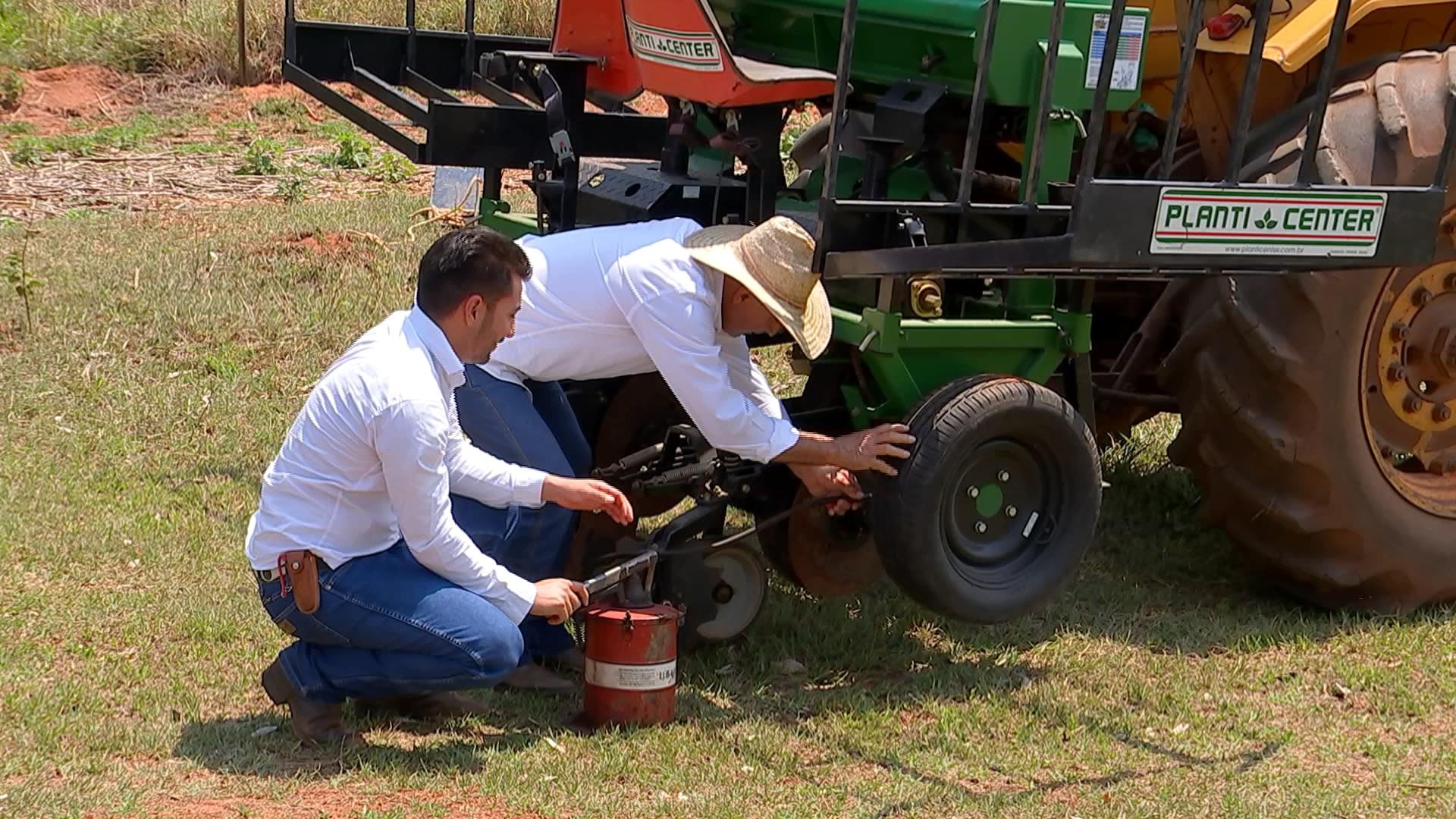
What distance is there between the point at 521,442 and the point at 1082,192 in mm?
1577

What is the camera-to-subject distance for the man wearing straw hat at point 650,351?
4.44 metres

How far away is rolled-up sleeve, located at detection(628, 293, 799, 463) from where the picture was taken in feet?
14.5

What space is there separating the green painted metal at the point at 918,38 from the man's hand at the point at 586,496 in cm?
148

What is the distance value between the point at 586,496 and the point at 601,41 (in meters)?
2.19

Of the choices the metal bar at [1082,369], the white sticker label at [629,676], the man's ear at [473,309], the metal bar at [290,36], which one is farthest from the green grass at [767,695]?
the metal bar at [290,36]

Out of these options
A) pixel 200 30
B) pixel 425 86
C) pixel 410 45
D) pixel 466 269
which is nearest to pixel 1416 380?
pixel 466 269

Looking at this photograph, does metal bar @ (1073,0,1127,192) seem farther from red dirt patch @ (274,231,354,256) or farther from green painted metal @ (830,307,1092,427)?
red dirt patch @ (274,231,354,256)

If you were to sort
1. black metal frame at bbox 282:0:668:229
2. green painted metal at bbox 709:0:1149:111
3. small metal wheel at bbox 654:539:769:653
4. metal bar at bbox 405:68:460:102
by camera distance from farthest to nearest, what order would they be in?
metal bar at bbox 405:68:460:102, black metal frame at bbox 282:0:668:229, small metal wheel at bbox 654:539:769:653, green painted metal at bbox 709:0:1149:111

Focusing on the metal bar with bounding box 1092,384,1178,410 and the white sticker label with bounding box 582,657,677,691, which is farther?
the metal bar with bounding box 1092,384,1178,410

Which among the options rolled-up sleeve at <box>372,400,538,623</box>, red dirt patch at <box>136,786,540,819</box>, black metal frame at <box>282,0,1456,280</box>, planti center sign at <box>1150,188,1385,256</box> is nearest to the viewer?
red dirt patch at <box>136,786,540,819</box>

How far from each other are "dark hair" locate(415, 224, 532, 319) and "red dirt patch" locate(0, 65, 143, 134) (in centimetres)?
967

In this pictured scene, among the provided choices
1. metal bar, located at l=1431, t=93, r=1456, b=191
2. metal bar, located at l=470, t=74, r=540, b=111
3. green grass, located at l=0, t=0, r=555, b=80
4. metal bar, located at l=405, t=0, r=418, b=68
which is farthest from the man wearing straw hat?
green grass, located at l=0, t=0, r=555, b=80

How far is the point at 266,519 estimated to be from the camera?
13.7 feet

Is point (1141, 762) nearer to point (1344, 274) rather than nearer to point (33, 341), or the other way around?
point (1344, 274)
